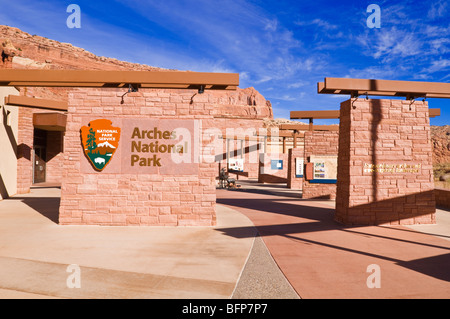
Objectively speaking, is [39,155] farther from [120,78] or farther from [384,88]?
[384,88]

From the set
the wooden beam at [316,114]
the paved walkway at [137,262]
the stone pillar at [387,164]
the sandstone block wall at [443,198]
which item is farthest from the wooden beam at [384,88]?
the wooden beam at [316,114]

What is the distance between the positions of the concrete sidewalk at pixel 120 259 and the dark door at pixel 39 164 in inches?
552

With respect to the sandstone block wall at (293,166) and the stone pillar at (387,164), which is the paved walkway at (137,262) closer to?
the stone pillar at (387,164)

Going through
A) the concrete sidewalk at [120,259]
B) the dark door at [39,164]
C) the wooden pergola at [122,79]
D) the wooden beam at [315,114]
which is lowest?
the concrete sidewalk at [120,259]

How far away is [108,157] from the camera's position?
825cm

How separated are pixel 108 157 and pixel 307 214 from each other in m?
7.53

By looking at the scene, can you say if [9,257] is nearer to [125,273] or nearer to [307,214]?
[125,273]

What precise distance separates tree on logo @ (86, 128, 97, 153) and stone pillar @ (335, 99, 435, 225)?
27.1 ft

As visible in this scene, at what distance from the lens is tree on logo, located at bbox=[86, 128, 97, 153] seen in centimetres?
824

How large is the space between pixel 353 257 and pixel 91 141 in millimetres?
7860

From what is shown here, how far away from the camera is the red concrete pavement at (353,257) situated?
13.4 feet

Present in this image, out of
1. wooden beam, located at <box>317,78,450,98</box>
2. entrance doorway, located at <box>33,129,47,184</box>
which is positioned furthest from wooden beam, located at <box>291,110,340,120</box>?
entrance doorway, located at <box>33,129,47,184</box>

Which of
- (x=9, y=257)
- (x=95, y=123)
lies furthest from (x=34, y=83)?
(x=9, y=257)

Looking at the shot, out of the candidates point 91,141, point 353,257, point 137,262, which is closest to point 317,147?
point 353,257
